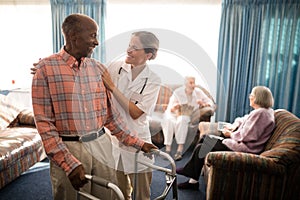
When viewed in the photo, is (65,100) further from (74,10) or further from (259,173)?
(74,10)

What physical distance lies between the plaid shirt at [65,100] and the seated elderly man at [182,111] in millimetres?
253

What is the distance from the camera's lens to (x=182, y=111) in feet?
2.66

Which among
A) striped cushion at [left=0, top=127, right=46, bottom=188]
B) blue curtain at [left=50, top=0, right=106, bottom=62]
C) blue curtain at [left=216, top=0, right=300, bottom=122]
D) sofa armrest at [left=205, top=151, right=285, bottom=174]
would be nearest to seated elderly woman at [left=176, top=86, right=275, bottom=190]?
sofa armrest at [left=205, top=151, right=285, bottom=174]

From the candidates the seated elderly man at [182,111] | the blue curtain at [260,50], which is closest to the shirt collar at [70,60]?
the seated elderly man at [182,111]

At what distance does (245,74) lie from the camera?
12.4 ft

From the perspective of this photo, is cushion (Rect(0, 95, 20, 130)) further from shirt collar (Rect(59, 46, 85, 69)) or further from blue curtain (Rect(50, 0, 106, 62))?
shirt collar (Rect(59, 46, 85, 69))

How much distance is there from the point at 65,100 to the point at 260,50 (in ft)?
11.1

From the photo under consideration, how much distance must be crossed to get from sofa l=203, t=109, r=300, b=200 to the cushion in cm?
225

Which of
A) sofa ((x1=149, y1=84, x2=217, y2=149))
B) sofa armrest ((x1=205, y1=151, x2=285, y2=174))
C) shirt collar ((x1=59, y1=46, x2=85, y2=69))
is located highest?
shirt collar ((x1=59, y1=46, x2=85, y2=69))

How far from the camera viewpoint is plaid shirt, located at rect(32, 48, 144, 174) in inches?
37.4

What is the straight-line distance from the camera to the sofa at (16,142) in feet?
7.30

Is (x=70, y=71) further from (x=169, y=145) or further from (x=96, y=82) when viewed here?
(x=169, y=145)

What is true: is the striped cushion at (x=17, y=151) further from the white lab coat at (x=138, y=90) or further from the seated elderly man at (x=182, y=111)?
the seated elderly man at (x=182, y=111)

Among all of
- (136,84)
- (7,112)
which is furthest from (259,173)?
(7,112)
